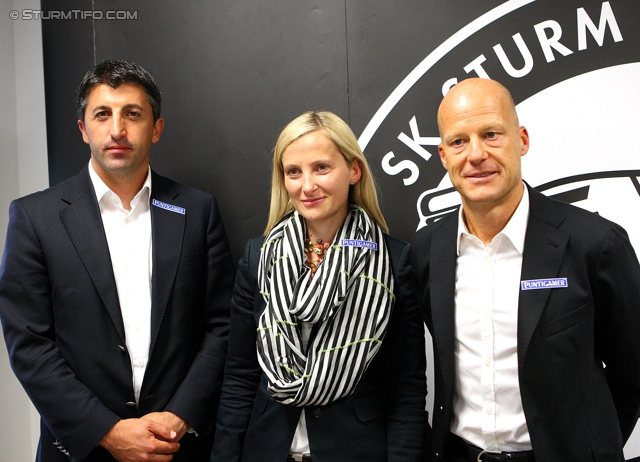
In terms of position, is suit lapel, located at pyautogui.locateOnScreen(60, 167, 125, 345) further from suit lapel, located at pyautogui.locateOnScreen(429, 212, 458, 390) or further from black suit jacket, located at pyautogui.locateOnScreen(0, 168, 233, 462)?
suit lapel, located at pyautogui.locateOnScreen(429, 212, 458, 390)

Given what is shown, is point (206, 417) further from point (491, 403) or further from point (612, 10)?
point (612, 10)

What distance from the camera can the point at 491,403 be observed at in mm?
1845

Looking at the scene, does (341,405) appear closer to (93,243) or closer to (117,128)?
(93,243)

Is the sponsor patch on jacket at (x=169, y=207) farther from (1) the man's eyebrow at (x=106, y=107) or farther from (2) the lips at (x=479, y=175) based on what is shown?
(2) the lips at (x=479, y=175)

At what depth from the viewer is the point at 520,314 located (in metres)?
1.80

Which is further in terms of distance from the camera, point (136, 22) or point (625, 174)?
point (136, 22)

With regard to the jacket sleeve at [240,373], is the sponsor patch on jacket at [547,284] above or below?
above

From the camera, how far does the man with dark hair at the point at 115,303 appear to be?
7.28 ft

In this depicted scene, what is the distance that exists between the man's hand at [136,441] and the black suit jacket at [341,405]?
22 cm

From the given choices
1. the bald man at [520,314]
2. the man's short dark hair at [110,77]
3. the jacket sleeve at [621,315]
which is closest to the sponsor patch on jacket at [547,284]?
the bald man at [520,314]

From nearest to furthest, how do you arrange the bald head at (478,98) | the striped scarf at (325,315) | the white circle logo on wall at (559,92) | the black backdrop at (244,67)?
the bald head at (478,98), the striped scarf at (325,315), the white circle logo on wall at (559,92), the black backdrop at (244,67)

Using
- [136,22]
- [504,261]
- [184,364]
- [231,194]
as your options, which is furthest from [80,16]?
[504,261]

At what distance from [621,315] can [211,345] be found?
4.94ft

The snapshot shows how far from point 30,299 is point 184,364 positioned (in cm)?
63
